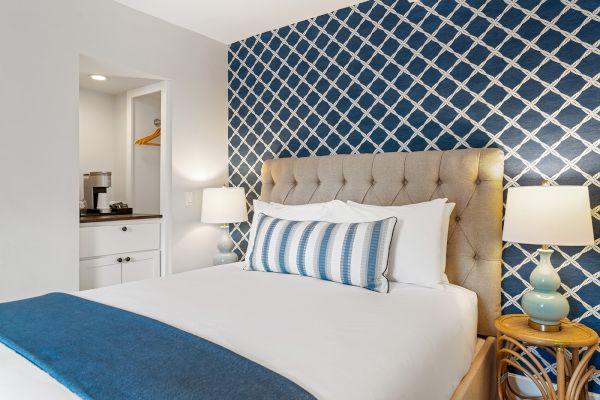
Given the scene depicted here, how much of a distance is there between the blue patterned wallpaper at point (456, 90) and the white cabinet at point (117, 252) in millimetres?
914

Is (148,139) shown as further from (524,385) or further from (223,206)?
(524,385)

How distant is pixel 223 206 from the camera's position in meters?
2.98

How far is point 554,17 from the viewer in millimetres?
2041

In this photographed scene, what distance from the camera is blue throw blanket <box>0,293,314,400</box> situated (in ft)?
2.92

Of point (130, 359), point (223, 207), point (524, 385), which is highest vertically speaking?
point (223, 207)

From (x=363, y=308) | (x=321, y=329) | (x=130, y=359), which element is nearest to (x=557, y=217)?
(x=363, y=308)

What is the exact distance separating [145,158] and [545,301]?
331 cm

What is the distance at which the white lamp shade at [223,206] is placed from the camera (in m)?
2.97

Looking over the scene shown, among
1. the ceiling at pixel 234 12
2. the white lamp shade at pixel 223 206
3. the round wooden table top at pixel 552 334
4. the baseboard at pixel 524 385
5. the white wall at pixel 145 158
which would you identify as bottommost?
the baseboard at pixel 524 385

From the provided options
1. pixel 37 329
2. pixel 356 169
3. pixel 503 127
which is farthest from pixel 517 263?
pixel 37 329

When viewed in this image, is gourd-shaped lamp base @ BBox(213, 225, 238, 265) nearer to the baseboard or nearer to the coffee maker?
the coffee maker

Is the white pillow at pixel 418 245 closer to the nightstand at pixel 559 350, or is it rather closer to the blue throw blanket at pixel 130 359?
the nightstand at pixel 559 350

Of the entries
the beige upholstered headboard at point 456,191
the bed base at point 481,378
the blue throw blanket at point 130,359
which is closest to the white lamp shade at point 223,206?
the beige upholstered headboard at point 456,191

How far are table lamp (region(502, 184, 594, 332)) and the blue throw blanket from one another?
4.38ft
